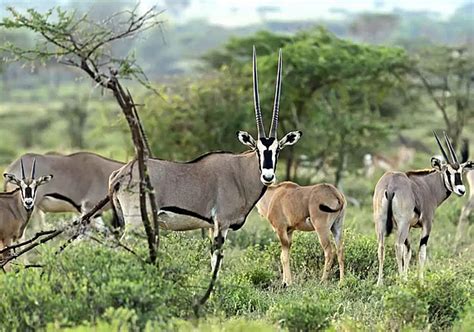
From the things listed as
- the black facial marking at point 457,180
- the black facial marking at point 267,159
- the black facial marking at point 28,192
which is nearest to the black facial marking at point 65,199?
the black facial marking at point 28,192

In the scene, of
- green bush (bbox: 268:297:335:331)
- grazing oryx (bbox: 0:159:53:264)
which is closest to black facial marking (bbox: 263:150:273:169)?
green bush (bbox: 268:297:335:331)

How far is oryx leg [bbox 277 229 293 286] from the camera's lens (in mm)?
10102

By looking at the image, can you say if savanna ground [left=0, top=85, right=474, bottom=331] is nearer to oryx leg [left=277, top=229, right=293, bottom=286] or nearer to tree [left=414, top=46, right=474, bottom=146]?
oryx leg [left=277, top=229, right=293, bottom=286]

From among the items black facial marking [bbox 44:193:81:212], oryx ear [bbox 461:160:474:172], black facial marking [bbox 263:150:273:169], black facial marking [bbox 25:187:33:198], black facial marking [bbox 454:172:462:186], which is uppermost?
black facial marking [bbox 263:150:273:169]

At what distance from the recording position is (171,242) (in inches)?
313

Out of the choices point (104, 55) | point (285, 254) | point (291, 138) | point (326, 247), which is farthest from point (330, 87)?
point (104, 55)

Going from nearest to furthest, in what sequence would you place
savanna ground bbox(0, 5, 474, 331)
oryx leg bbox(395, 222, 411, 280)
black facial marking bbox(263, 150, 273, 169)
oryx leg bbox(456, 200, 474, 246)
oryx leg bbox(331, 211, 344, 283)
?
savanna ground bbox(0, 5, 474, 331) < black facial marking bbox(263, 150, 273, 169) < oryx leg bbox(395, 222, 411, 280) < oryx leg bbox(331, 211, 344, 283) < oryx leg bbox(456, 200, 474, 246)

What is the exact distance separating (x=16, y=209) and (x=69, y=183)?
1807 mm

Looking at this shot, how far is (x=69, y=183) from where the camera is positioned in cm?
1295

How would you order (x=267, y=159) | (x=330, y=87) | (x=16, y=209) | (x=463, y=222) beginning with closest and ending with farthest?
(x=267, y=159)
(x=16, y=209)
(x=463, y=222)
(x=330, y=87)

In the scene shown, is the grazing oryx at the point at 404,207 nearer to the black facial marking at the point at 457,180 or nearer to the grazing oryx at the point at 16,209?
the black facial marking at the point at 457,180

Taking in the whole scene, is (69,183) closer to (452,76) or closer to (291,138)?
(291,138)

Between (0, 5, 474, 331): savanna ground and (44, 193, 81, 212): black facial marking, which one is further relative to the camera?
(44, 193, 81, 212): black facial marking

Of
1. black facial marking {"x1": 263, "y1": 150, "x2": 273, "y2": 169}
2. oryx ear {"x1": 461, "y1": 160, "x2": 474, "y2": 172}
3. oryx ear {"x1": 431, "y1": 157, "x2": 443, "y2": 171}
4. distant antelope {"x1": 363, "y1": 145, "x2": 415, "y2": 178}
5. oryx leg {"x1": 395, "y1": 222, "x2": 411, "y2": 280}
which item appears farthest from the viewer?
distant antelope {"x1": 363, "y1": 145, "x2": 415, "y2": 178}
